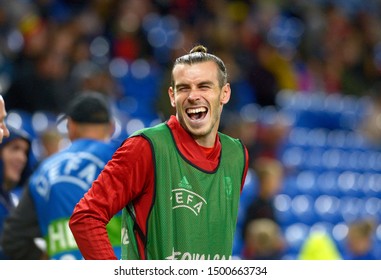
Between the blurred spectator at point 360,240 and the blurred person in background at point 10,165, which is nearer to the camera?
the blurred person in background at point 10,165

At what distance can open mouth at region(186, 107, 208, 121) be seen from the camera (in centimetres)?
333

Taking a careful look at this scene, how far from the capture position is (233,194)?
3.46m

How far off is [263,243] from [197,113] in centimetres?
365

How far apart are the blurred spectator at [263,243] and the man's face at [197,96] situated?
11.7 feet

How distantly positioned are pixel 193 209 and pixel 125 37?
24.9 ft

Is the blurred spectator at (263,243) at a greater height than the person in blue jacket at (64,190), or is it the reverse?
the person in blue jacket at (64,190)

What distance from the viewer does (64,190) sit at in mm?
4543

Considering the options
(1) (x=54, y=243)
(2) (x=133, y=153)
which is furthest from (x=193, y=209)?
(1) (x=54, y=243)

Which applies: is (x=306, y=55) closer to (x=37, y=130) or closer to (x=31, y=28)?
(x=31, y=28)

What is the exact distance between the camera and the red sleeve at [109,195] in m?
3.11

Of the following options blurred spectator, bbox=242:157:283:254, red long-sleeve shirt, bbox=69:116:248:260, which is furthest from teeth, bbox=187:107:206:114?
blurred spectator, bbox=242:157:283:254

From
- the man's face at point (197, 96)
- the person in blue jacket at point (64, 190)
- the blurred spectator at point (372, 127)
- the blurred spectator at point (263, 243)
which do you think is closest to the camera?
the man's face at point (197, 96)

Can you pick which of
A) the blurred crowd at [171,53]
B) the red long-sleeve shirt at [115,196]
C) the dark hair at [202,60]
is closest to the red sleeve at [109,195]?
the red long-sleeve shirt at [115,196]

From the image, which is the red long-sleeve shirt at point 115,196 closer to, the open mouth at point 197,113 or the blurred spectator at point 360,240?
the open mouth at point 197,113
